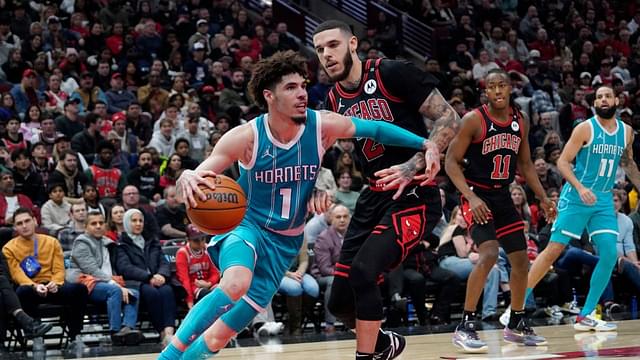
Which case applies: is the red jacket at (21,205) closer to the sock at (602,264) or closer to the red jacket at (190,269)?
the red jacket at (190,269)

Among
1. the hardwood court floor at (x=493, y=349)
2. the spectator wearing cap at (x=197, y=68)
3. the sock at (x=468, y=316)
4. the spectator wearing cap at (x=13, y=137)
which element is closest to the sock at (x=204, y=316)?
the hardwood court floor at (x=493, y=349)

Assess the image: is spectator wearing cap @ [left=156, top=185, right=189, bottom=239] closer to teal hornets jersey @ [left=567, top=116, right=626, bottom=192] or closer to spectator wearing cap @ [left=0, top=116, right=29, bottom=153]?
spectator wearing cap @ [left=0, top=116, right=29, bottom=153]

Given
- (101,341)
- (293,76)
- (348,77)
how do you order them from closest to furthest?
1. (293,76)
2. (348,77)
3. (101,341)

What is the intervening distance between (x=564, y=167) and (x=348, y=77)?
3.41 meters

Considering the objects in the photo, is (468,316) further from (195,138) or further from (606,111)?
(195,138)

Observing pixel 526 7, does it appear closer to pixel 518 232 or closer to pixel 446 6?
pixel 446 6

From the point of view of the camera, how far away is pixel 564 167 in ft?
28.4

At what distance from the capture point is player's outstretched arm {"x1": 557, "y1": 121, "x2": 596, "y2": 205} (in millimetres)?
8414

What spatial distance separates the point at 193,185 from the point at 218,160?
16.8 inches

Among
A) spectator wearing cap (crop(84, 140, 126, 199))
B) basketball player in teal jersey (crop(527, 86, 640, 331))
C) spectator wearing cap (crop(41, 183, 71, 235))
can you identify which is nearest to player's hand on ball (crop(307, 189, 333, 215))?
basketball player in teal jersey (crop(527, 86, 640, 331))

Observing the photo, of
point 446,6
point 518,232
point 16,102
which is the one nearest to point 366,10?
point 446,6

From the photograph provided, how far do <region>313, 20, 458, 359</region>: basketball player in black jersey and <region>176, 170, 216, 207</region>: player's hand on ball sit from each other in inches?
48.6

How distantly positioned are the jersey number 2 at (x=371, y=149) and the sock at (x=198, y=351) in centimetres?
163

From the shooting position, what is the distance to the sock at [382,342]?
5879 millimetres
